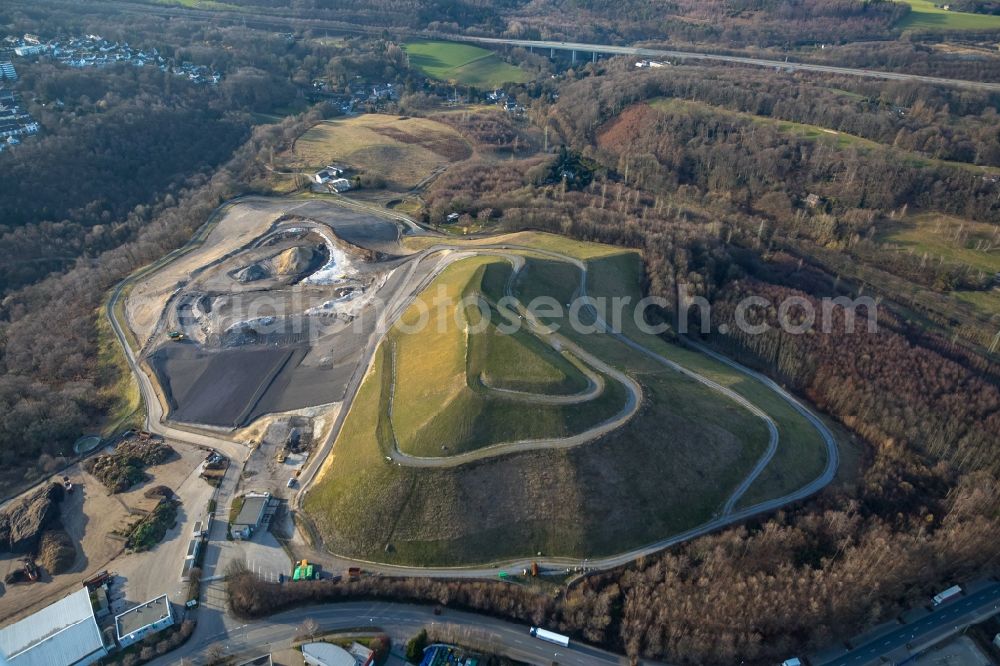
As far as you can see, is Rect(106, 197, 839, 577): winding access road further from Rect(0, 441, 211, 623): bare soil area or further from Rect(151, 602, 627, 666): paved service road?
Rect(0, 441, 211, 623): bare soil area

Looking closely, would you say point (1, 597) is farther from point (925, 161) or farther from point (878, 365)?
point (925, 161)

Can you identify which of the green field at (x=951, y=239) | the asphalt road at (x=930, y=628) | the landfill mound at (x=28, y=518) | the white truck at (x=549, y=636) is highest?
the green field at (x=951, y=239)

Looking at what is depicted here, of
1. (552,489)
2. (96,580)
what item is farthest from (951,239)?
(96,580)

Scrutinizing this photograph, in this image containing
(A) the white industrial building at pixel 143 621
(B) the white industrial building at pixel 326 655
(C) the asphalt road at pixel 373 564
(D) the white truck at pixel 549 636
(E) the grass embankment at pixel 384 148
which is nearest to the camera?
(B) the white industrial building at pixel 326 655

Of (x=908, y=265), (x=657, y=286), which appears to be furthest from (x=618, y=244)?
(x=908, y=265)

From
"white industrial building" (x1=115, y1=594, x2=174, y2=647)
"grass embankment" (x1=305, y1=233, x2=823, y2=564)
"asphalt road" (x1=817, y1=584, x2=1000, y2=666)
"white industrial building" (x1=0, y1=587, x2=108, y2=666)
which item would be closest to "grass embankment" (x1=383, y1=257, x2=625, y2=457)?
"grass embankment" (x1=305, y1=233, x2=823, y2=564)

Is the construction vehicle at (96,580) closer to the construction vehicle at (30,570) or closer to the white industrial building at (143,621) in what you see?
the white industrial building at (143,621)

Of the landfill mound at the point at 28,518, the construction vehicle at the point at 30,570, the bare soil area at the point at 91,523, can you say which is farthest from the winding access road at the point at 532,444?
the construction vehicle at the point at 30,570
